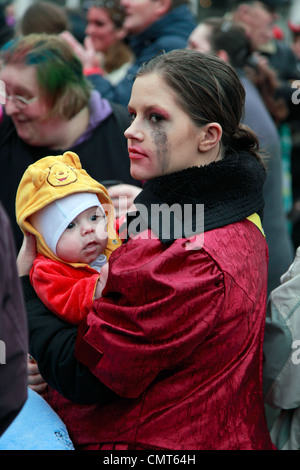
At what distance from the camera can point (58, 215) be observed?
1910 mm

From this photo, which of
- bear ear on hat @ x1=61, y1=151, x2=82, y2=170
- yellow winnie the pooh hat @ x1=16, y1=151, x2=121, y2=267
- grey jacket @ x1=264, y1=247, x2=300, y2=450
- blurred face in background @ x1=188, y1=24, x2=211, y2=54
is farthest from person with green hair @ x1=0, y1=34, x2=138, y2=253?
blurred face in background @ x1=188, y1=24, x2=211, y2=54

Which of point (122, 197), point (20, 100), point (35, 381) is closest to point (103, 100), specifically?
point (20, 100)

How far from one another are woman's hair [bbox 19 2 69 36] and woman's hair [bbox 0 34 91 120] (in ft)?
4.30

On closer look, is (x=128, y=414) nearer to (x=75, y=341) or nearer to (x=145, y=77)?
(x=75, y=341)

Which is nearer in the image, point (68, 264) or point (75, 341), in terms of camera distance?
point (75, 341)

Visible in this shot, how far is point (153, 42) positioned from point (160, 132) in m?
2.59

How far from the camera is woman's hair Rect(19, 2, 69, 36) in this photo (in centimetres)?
399

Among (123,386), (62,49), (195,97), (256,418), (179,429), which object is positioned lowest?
(256,418)

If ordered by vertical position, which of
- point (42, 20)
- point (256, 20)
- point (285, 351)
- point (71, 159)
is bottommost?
point (256, 20)

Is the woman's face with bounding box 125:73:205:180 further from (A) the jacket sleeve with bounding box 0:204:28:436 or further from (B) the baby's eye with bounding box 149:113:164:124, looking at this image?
(A) the jacket sleeve with bounding box 0:204:28:436

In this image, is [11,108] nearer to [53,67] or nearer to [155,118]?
[53,67]

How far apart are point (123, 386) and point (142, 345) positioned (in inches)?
5.4

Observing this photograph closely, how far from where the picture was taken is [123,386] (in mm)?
1623
